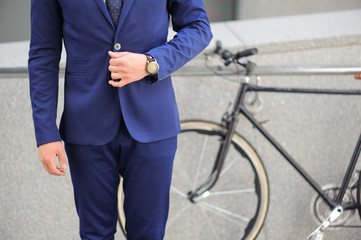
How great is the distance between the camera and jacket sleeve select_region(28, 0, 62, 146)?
119cm

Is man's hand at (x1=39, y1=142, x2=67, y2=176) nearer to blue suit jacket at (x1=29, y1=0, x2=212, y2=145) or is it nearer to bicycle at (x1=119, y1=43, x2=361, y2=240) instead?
blue suit jacket at (x1=29, y1=0, x2=212, y2=145)

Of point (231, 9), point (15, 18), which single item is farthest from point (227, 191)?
point (15, 18)

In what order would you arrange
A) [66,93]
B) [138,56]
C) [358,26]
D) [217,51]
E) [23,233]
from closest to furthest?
[138,56] < [66,93] < [217,51] < [23,233] < [358,26]

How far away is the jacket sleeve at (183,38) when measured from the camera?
3.74ft

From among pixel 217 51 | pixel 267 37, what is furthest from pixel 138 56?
pixel 267 37

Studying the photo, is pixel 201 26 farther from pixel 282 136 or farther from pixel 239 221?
pixel 239 221

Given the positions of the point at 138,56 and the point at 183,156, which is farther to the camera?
the point at 183,156

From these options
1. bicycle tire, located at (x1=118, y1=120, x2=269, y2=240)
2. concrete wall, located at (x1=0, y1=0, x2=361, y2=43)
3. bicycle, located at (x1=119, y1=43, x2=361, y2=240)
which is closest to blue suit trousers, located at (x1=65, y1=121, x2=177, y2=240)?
bicycle, located at (x1=119, y1=43, x2=361, y2=240)

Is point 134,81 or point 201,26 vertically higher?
point 201,26

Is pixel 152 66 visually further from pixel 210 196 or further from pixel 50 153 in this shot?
pixel 210 196

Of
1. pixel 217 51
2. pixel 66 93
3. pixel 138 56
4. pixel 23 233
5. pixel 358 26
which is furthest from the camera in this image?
pixel 358 26

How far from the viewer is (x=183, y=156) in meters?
2.30

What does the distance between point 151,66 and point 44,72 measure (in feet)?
1.22

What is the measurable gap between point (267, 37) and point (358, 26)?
61cm
